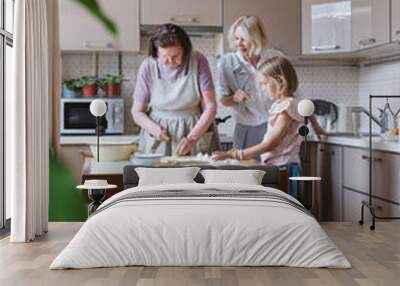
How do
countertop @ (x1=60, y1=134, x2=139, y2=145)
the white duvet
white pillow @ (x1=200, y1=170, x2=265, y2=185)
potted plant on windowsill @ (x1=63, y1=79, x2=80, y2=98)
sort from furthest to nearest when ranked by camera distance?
potted plant on windowsill @ (x1=63, y1=79, x2=80, y2=98) → countertop @ (x1=60, y1=134, x2=139, y2=145) → white pillow @ (x1=200, y1=170, x2=265, y2=185) → the white duvet

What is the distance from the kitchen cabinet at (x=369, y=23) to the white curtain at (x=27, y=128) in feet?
9.56

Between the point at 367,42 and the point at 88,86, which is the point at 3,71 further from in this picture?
the point at 367,42

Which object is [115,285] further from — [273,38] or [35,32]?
[273,38]

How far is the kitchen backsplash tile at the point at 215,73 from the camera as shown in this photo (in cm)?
664

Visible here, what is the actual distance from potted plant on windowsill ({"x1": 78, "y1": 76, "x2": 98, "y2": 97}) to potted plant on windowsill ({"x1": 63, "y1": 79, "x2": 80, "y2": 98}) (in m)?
0.05

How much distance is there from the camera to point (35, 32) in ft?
14.8

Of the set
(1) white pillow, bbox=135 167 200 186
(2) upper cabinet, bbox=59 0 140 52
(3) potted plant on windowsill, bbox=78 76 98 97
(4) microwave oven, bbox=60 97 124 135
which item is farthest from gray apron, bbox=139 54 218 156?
(1) white pillow, bbox=135 167 200 186

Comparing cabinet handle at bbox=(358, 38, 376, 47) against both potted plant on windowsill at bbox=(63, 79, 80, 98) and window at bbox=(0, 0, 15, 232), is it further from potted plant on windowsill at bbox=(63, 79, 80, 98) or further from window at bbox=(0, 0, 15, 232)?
window at bbox=(0, 0, 15, 232)

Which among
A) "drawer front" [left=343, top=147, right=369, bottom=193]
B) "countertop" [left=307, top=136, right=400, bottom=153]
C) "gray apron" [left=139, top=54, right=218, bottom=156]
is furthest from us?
"gray apron" [left=139, top=54, right=218, bottom=156]

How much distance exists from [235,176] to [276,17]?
7.67 ft

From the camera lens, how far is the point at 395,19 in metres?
5.26

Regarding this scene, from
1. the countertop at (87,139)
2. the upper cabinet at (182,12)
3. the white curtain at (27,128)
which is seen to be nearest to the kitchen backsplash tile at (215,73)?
the upper cabinet at (182,12)

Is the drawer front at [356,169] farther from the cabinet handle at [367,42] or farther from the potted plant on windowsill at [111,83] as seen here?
the potted plant on windowsill at [111,83]

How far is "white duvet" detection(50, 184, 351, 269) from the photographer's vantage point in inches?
131
